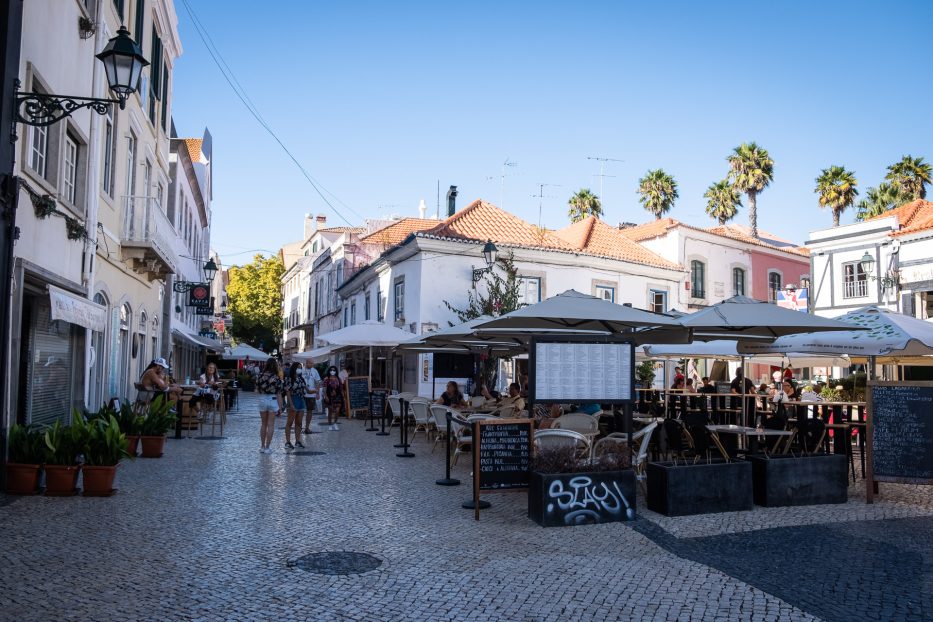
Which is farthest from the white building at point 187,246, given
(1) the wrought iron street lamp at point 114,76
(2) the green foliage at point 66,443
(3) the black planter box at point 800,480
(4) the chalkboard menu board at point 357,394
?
(3) the black planter box at point 800,480

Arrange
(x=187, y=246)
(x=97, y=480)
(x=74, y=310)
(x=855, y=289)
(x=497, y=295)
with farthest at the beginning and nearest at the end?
(x=855, y=289)
(x=187, y=246)
(x=497, y=295)
(x=74, y=310)
(x=97, y=480)

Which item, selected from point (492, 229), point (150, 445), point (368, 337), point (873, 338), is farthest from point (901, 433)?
point (492, 229)

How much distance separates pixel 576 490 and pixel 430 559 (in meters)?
1.80

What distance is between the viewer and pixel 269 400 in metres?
12.0

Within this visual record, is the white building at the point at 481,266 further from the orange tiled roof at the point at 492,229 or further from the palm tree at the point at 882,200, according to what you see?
the palm tree at the point at 882,200

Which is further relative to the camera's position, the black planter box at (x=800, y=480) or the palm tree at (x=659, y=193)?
Result: the palm tree at (x=659, y=193)

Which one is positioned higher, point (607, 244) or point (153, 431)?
point (607, 244)

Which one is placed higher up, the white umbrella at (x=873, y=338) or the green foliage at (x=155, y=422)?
the white umbrella at (x=873, y=338)

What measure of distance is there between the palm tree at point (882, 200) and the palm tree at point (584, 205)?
14.2 m

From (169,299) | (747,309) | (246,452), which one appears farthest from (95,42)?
(169,299)

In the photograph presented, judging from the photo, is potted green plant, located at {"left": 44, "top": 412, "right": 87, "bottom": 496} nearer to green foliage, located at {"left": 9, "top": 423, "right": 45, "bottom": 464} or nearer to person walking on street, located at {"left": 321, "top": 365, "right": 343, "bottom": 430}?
green foliage, located at {"left": 9, "top": 423, "right": 45, "bottom": 464}

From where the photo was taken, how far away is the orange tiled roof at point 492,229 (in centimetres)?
2409

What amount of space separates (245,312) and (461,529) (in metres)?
49.2

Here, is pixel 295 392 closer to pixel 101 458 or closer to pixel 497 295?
pixel 101 458
